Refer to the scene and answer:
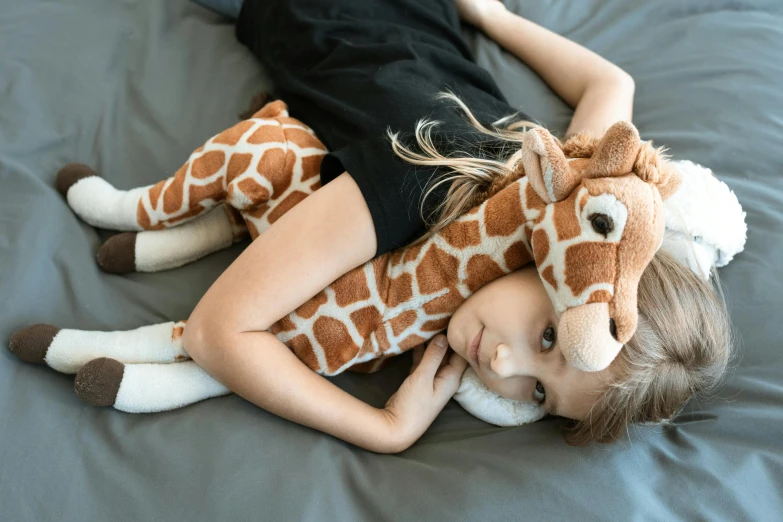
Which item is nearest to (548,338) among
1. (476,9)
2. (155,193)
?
(155,193)

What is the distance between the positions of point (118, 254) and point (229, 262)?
0.18 meters

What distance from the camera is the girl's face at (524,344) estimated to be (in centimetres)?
76

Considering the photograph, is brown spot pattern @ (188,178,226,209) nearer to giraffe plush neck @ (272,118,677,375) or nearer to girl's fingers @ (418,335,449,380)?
giraffe plush neck @ (272,118,677,375)

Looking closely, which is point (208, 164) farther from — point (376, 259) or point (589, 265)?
point (589, 265)

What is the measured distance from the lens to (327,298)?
2.84ft

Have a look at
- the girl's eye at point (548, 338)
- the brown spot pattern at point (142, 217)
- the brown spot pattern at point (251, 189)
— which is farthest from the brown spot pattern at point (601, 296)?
the brown spot pattern at point (142, 217)

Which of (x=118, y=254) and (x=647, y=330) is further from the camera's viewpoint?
(x=118, y=254)

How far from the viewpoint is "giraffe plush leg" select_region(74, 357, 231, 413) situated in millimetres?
818

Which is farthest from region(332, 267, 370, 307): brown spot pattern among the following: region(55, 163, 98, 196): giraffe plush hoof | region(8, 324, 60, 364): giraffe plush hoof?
region(55, 163, 98, 196): giraffe plush hoof

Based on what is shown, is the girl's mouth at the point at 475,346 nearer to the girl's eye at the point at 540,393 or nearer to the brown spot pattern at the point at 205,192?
the girl's eye at the point at 540,393

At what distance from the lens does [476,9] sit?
1.31 m

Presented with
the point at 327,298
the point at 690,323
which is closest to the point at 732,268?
the point at 690,323

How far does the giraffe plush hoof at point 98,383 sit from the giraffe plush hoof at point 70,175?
0.38m

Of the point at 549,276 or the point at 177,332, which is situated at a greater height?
the point at 549,276
